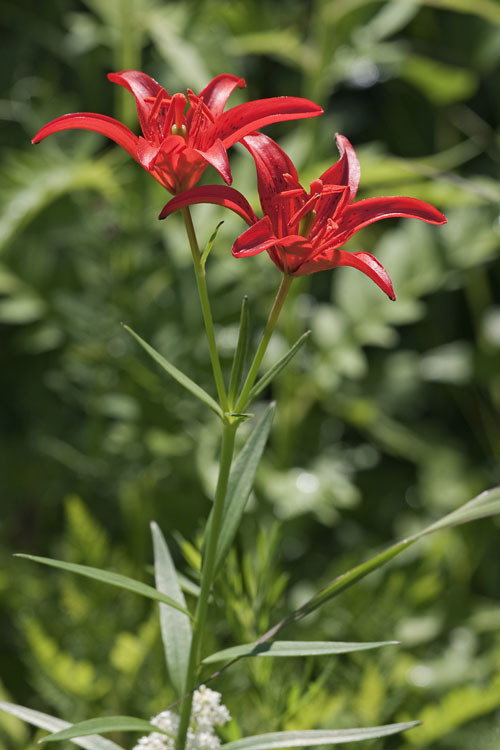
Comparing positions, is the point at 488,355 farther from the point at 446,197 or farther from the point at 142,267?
the point at 142,267

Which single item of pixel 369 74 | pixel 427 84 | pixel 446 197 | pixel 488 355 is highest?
pixel 369 74

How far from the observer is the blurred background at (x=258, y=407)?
2.51 ft

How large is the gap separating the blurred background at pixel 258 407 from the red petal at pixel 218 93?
261 mm

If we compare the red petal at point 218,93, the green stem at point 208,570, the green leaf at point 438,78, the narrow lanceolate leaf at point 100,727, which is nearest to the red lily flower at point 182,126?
the red petal at point 218,93

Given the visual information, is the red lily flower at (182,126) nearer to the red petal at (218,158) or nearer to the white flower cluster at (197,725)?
the red petal at (218,158)

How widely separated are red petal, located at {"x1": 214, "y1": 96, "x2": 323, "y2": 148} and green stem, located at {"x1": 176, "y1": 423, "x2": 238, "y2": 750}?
12cm

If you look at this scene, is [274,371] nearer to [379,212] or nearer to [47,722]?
[379,212]

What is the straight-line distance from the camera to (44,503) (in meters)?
1.10

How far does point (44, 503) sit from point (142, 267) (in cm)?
36

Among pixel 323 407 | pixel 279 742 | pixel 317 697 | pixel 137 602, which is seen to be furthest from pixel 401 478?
pixel 279 742

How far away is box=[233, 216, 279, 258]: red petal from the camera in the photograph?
0.31 metres

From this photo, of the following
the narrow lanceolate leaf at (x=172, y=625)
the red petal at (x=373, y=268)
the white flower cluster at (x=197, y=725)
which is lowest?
the white flower cluster at (x=197, y=725)

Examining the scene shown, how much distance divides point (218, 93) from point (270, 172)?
57mm

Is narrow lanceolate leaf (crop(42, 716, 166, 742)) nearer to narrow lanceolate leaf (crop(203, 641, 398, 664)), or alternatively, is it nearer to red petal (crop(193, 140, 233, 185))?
narrow lanceolate leaf (crop(203, 641, 398, 664))
